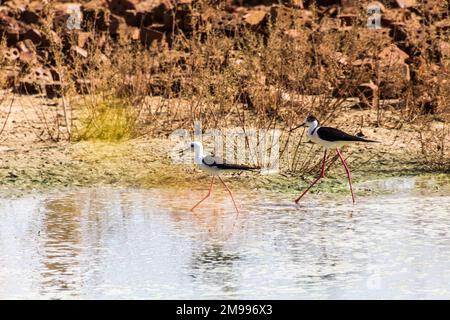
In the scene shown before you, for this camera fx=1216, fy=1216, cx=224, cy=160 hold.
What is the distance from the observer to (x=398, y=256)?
7332mm

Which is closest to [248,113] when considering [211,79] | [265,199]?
[211,79]

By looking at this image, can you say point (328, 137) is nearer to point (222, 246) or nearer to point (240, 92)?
point (222, 246)

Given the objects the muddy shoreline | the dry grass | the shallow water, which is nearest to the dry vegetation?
the dry grass

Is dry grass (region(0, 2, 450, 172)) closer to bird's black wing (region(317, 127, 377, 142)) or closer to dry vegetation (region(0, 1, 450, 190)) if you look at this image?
dry vegetation (region(0, 1, 450, 190))

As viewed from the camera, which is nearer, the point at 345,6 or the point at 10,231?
the point at 10,231

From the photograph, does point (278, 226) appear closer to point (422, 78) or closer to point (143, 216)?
point (143, 216)

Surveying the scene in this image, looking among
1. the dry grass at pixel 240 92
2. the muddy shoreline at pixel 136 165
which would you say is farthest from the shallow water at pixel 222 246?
the dry grass at pixel 240 92

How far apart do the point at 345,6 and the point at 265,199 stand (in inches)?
300

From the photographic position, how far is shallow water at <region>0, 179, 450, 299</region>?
6574 millimetres

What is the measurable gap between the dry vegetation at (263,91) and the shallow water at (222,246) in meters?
1.73

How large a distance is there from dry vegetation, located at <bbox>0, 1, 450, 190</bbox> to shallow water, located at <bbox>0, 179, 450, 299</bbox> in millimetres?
1735

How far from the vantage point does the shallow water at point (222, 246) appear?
6574mm
